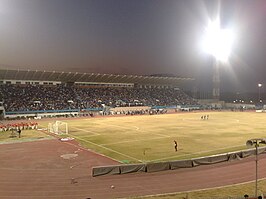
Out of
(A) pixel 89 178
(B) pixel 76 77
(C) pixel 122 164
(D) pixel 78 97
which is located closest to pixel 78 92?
(D) pixel 78 97

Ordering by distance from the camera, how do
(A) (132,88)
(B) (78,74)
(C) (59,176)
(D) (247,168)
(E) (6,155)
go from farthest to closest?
(A) (132,88)
(B) (78,74)
(E) (6,155)
(D) (247,168)
(C) (59,176)

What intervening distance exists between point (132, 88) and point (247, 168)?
294 ft

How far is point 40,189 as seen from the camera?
17594 millimetres

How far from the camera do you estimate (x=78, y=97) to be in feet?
296

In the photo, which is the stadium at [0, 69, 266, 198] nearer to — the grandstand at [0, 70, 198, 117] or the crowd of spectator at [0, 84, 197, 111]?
the crowd of spectator at [0, 84, 197, 111]

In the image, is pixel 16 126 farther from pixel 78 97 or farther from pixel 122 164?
pixel 78 97

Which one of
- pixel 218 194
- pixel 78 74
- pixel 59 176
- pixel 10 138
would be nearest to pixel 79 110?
pixel 78 74

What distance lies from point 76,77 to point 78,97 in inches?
258

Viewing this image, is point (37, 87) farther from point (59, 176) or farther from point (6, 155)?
point (59, 176)

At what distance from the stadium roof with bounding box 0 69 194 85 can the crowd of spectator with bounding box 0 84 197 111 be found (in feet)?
8.88

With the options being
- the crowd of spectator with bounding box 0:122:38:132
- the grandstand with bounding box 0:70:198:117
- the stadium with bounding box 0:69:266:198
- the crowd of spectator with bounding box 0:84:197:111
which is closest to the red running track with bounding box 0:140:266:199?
the stadium with bounding box 0:69:266:198

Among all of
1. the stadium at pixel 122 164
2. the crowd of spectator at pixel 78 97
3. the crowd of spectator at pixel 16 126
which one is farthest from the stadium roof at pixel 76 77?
the crowd of spectator at pixel 16 126

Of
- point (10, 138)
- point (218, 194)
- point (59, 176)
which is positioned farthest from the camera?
point (10, 138)

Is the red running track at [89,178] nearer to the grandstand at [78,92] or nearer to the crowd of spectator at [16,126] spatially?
the crowd of spectator at [16,126]
